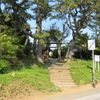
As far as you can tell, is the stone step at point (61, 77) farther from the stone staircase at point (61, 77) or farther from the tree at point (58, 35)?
the tree at point (58, 35)

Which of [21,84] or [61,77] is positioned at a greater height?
[21,84]

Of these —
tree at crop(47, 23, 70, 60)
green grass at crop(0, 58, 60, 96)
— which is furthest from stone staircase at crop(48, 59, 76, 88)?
tree at crop(47, 23, 70, 60)

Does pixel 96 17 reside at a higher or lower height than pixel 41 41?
higher

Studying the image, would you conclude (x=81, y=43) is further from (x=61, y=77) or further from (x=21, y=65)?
(x=21, y=65)

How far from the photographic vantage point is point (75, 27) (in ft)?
55.9

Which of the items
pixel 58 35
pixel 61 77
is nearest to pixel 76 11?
pixel 58 35

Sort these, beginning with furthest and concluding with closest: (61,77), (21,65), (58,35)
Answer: (58,35) < (21,65) < (61,77)

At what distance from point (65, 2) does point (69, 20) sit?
4623 mm

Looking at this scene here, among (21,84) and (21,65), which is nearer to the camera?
(21,84)

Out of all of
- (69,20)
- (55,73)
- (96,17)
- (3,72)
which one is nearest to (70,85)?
(55,73)

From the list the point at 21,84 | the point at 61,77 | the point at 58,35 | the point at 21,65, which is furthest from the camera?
the point at 58,35

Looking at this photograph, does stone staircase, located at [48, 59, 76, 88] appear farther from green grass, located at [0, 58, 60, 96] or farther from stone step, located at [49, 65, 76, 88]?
green grass, located at [0, 58, 60, 96]

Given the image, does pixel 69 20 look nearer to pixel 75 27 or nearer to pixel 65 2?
pixel 75 27

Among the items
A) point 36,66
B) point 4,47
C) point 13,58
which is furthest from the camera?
point 36,66
